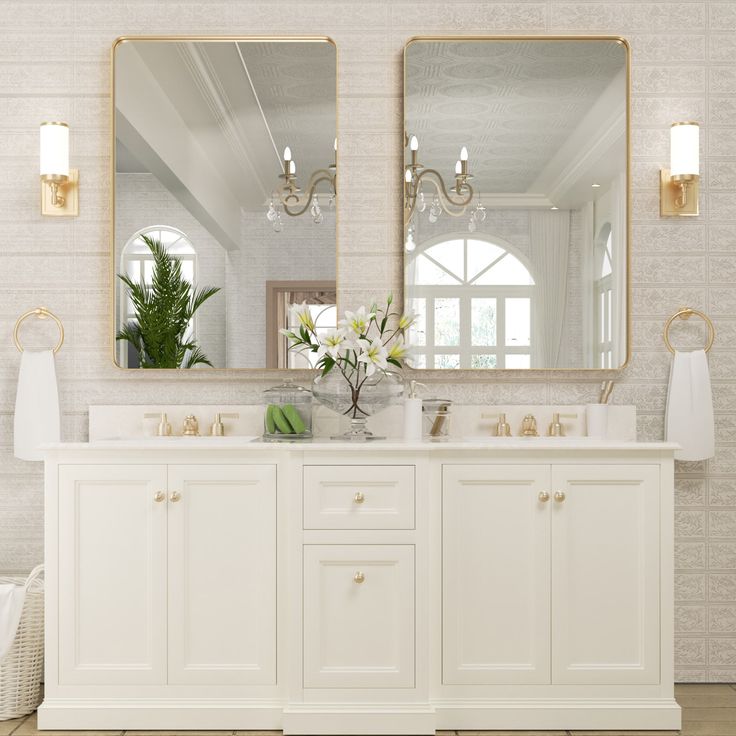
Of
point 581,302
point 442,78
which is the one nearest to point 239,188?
point 442,78

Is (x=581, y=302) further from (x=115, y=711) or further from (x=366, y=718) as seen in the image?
(x=115, y=711)

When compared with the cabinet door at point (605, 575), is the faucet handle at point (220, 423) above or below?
above

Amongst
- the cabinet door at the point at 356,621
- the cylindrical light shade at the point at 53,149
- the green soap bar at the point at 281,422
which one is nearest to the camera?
the cabinet door at the point at 356,621

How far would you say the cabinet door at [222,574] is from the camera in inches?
86.2

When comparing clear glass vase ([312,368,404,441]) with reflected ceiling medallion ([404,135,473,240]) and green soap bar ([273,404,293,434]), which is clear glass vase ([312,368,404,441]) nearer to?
green soap bar ([273,404,293,434])

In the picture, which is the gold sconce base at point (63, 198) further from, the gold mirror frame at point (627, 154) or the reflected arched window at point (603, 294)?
the reflected arched window at point (603, 294)

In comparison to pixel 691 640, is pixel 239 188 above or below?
above

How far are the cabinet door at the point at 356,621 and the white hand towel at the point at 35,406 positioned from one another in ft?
3.31

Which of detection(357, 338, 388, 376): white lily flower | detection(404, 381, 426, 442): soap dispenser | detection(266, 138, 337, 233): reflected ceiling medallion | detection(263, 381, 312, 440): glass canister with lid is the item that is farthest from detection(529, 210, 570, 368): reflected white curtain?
detection(263, 381, 312, 440): glass canister with lid

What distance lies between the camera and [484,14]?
103 inches

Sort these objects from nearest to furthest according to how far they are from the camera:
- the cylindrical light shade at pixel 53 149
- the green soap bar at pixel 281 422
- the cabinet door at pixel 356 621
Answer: the cabinet door at pixel 356 621
the green soap bar at pixel 281 422
the cylindrical light shade at pixel 53 149

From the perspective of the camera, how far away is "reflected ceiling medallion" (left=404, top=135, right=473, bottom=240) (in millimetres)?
2580

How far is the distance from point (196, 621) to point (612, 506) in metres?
1.25

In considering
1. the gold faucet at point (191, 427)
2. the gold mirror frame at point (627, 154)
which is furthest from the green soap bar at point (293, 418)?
the gold mirror frame at point (627, 154)
